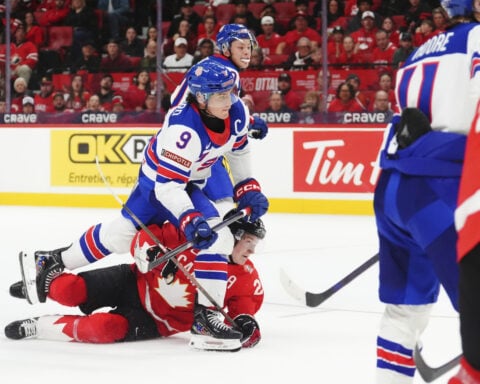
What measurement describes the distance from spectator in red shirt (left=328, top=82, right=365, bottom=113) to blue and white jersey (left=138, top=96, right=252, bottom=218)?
4734 millimetres

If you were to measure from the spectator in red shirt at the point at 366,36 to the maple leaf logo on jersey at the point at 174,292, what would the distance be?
5243mm

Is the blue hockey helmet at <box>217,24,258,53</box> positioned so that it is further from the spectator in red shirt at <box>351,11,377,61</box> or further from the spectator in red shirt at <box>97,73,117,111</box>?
the spectator in red shirt at <box>97,73,117,111</box>

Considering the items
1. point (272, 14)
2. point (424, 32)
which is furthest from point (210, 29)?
point (424, 32)

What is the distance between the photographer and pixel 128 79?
962 cm

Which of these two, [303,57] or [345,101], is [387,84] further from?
[303,57]

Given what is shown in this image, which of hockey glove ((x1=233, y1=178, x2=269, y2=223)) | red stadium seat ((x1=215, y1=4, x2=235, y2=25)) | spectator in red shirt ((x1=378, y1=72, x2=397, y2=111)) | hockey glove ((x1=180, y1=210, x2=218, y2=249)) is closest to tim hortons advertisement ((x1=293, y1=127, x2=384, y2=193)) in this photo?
spectator in red shirt ((x1=378, y1=72, x2=397, y2=111))

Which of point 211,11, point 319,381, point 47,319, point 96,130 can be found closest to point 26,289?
point 47,319

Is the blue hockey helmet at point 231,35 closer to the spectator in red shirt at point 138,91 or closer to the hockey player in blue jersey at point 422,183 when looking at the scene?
the hockey player in blue jersey at point 422,183

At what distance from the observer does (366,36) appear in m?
8.93

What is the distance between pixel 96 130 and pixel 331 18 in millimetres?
2421

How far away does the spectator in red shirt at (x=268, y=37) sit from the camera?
9367 mm

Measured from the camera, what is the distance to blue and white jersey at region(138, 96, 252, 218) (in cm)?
359

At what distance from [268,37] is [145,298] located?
6.20 meters

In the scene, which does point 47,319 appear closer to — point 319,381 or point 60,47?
point 319,381
